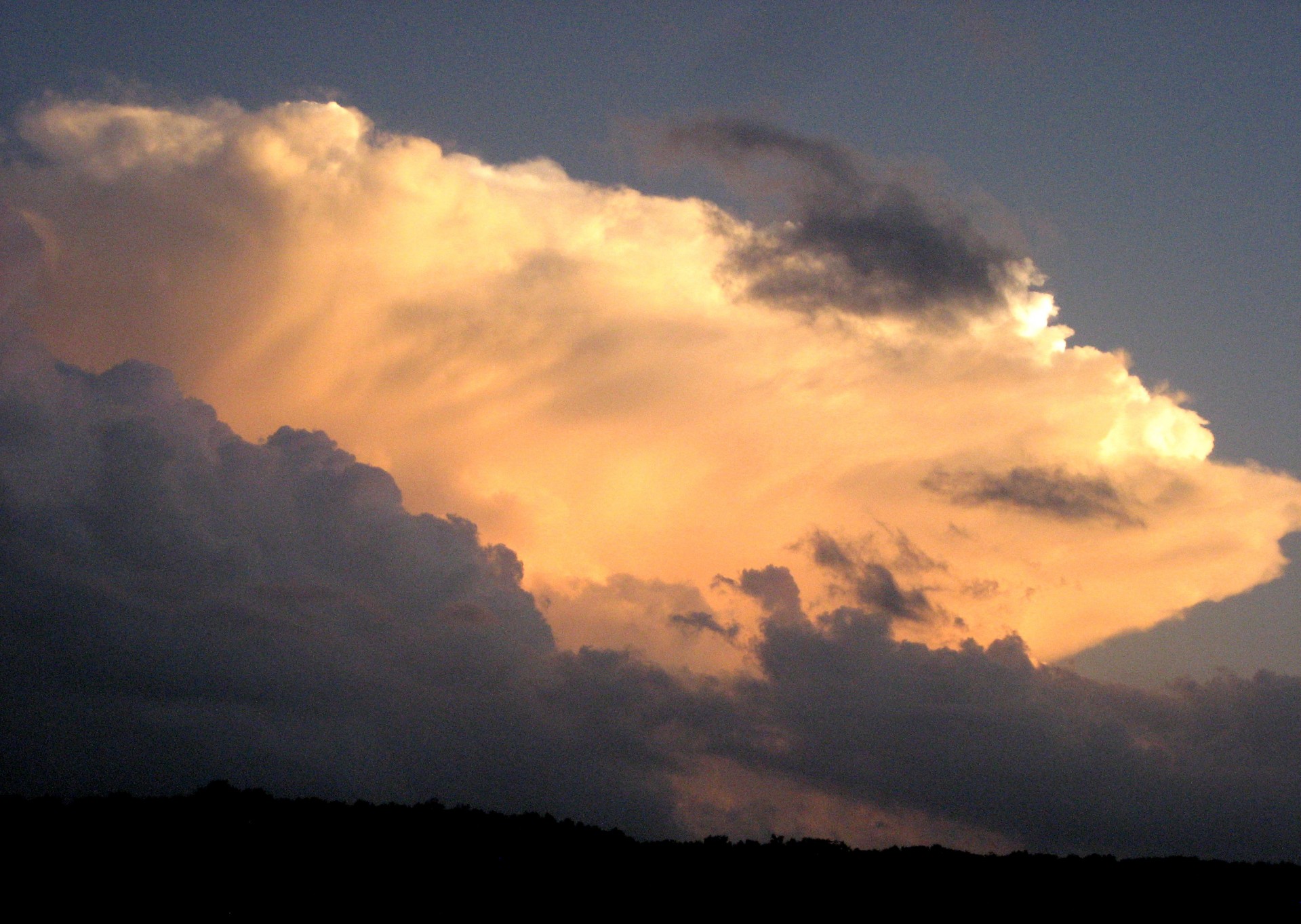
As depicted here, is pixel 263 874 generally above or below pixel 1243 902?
below

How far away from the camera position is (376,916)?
232ft

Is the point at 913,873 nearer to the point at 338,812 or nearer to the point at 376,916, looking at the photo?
the point at 376,916

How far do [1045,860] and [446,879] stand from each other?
136 ft

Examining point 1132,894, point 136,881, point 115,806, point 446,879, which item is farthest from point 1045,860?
point 115,806

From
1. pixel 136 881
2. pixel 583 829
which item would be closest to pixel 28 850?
pixel 136 881

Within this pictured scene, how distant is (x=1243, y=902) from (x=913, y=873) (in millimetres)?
20197

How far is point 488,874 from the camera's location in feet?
254

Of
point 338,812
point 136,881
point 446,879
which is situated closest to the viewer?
point 136,881

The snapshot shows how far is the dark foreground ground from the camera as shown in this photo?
70.8m

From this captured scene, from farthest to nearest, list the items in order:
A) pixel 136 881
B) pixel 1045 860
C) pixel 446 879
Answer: pixel 1045 860 → pixel 446 879 → pixel 136 881

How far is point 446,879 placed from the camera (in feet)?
249

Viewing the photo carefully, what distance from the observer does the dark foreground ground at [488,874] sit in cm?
7075

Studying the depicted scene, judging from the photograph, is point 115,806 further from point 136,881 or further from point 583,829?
point 583,829

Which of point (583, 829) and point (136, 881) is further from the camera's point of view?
point (583, 829)
